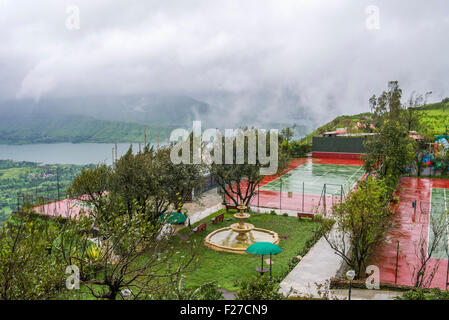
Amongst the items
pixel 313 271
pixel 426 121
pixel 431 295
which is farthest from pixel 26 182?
pixel 426 121

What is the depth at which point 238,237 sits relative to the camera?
2098 centimetres

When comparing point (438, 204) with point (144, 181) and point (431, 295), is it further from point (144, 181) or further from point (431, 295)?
point (144, 181)

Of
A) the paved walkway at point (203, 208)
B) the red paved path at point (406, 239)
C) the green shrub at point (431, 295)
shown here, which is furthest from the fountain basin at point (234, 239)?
the green shrub at point (431, 295)

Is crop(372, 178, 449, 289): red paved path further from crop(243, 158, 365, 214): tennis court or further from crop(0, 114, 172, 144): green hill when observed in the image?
crop(0, 114, 172, 144): green hill

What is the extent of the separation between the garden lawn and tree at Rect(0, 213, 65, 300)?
557cm

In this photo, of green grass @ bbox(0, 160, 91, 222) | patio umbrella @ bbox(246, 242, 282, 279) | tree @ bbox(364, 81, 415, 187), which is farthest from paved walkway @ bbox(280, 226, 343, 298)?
green grass @ bbox(0, 160, 91, 222)

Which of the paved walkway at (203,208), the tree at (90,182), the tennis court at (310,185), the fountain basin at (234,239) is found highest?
the tree at (90,182)

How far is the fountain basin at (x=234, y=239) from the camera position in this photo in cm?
1950

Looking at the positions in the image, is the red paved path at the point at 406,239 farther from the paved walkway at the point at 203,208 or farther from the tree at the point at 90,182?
the tree at the point at 90,182

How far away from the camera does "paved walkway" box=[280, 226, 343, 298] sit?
49.1 ft

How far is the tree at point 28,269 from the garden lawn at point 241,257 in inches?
219

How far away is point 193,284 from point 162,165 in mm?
7517

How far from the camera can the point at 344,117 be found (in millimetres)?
113250
